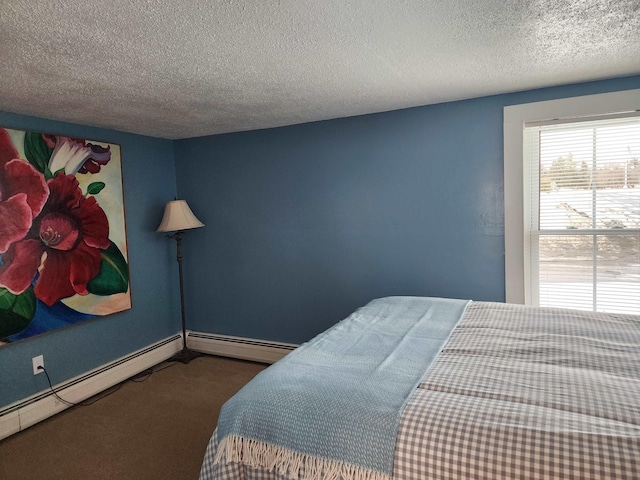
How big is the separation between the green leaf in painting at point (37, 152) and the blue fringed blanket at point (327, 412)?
220 cm

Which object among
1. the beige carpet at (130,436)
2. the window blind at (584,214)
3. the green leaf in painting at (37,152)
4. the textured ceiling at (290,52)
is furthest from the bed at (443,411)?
the green leaf in painting at (37,152)

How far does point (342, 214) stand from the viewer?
318cm

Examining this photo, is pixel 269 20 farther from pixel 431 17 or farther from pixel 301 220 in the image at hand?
pixel 301 220

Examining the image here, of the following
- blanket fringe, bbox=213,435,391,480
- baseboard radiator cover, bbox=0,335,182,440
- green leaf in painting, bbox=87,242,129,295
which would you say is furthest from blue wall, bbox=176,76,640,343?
blanket fringe, bbox=213,435,391,480

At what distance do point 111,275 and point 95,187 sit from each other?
68 cm

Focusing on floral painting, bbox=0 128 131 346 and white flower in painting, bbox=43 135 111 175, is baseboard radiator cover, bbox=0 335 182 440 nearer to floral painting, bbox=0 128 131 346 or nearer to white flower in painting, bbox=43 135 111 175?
floral painting, bbox=0 128 131 346

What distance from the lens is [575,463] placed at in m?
1.00

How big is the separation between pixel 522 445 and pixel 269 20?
1.56 m

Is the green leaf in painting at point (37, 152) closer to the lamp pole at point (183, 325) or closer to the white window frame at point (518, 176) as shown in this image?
the lamp pole at point (183, 325)

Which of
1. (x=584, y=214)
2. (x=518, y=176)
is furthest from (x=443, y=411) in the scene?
(x=584, y=214)

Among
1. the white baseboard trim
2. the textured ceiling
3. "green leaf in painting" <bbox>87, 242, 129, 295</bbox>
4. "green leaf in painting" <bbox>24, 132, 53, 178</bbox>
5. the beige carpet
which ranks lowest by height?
the beige carpet

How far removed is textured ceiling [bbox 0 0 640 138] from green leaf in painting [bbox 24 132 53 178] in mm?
155

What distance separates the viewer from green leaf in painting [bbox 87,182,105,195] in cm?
300

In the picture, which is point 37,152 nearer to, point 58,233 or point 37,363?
point 58,233
